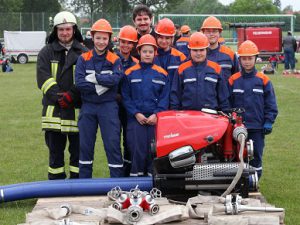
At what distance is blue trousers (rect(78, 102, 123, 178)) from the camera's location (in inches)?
265

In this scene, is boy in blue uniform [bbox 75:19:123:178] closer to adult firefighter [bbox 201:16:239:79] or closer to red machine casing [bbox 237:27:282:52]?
adult firefighter [bbox 201:16:239:79]

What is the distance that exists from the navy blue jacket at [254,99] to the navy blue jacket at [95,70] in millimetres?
1305

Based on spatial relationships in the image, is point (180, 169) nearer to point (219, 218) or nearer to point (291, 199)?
point (219, 218)

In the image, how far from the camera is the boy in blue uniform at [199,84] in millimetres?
6578

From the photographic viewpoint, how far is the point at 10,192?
6527mm

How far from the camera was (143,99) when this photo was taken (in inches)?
263

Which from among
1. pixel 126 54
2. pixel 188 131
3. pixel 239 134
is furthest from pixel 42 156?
pixel 239 134

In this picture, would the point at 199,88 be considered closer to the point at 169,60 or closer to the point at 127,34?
the point at 169,60

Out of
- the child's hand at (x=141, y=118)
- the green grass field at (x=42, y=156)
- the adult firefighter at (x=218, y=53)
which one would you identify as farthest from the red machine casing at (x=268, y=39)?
the child's hand at (x=141, y=118)

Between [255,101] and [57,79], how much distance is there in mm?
2192

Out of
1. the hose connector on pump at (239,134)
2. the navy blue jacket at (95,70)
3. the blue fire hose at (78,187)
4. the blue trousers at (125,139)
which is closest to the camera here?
the hose connector on pump at (239,134)

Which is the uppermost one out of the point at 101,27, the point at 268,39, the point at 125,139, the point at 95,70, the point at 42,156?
the point at 268,39

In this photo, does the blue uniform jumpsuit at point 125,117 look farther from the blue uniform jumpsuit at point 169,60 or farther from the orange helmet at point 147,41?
the orange helmet at point 147,41

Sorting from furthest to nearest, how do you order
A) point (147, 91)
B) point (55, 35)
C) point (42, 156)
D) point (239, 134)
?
point (42, 156), point (55, 35), point (147, 91), point (239, 134)
